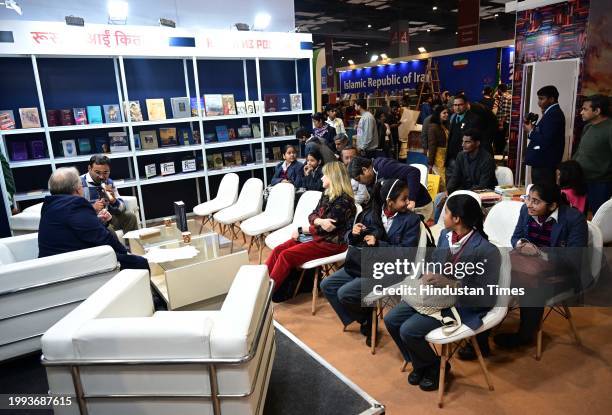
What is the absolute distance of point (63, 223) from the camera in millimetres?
3225

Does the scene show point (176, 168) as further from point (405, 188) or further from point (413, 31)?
point (413, 31)

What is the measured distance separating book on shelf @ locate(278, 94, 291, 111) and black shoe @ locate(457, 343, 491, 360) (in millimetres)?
5444

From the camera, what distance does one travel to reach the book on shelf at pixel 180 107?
6.55m

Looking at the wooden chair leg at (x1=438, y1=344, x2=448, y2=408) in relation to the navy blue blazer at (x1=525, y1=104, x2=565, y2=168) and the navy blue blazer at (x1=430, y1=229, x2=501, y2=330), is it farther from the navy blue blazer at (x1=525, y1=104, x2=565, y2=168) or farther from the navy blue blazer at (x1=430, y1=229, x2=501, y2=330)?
the navy blue blazer at (x1=525, y1=104, x2=565, y2=168)

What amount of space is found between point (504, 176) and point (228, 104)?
14.4 feet

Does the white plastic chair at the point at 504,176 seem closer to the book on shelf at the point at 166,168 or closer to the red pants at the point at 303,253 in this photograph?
the red pants at the point at 303,253

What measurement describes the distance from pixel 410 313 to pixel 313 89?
19.0 feet

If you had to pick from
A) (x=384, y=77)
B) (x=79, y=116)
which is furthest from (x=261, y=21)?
(x=384, y=77)

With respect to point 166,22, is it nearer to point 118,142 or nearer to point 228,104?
point 228,104

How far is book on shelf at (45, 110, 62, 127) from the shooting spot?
18.9 feet

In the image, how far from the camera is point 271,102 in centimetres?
738

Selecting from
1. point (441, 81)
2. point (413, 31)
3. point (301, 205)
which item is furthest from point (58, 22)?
point (413, 31)

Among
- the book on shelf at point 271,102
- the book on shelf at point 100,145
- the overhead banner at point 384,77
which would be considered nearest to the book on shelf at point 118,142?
the book on shelf at point 100,145

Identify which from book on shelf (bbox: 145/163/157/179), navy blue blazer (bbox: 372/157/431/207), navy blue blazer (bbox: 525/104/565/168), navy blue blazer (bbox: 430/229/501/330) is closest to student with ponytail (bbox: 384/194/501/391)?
navy blue blazer (bbox: 430/229/501/330)
